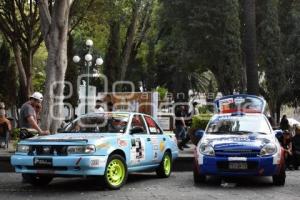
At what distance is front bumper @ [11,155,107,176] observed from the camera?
997 cm

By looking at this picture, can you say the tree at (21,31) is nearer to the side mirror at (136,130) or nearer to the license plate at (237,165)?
the side mirror at (136,130)

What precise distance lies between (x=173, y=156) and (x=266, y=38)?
53.0 ft

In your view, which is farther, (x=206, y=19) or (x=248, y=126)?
(x=206, y=19)

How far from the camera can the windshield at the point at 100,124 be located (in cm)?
1155

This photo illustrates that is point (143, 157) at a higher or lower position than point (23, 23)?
lower

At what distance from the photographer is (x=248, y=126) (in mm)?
12227

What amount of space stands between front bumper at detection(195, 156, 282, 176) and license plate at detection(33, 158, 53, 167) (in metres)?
3.11

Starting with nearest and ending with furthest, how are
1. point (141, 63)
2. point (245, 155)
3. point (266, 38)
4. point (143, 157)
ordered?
point (245, 155) → point (143, 157) → point (266, 38) → point (141, 63)

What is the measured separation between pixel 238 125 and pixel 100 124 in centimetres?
304

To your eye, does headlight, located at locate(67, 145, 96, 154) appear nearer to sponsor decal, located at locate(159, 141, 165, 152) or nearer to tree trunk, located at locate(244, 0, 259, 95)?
sponsor decal, located at locate(159, 141, 165, 152)

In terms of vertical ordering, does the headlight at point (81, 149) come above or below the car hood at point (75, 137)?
below

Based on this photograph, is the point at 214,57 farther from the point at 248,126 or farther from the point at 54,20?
the point at 248,126

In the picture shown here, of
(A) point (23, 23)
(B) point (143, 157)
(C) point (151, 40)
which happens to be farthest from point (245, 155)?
(C) point (151, 40)

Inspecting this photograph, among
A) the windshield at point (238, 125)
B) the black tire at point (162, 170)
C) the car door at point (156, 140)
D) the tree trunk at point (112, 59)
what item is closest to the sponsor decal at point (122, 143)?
the car door at point (156, 140)
